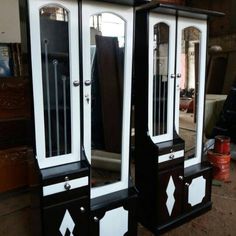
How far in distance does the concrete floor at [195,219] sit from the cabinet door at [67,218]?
0.66m

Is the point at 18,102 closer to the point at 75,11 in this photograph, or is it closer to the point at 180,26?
the point at 75,11

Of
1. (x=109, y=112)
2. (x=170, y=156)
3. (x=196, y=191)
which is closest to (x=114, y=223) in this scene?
(x=170, y=156)

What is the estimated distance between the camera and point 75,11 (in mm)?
1440

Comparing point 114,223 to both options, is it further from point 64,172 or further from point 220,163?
point 220,163

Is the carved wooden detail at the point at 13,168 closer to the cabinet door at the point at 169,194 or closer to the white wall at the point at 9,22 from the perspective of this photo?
the white wall at the point at 9,22

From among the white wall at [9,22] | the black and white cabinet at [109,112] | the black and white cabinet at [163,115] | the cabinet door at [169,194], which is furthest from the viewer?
the white wall at [9,22]

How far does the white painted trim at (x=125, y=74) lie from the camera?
1501 mm

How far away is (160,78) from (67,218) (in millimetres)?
1148

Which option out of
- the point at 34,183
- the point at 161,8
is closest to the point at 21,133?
the point at 34,183

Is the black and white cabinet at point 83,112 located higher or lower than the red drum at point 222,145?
higher

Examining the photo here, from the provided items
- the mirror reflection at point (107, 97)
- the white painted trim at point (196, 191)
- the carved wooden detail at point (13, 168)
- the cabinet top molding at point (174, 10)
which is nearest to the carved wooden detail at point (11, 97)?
the carved wooden detail at point (13, 168)

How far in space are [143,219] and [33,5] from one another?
1.71 meters

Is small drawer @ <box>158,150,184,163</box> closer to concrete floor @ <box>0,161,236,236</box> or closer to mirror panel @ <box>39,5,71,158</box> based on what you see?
concrete floor @ <box>0,161,236,236</box>

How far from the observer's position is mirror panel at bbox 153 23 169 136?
1.87m
